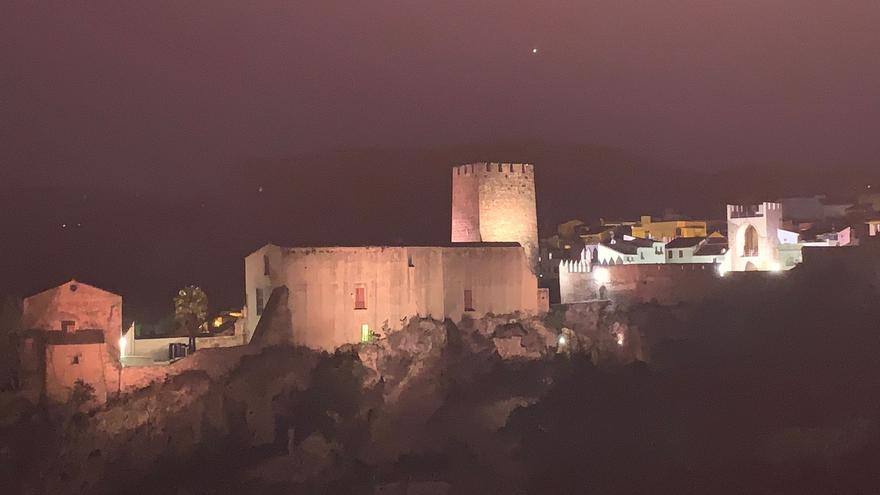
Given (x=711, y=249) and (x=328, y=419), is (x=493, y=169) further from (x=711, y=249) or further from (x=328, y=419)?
(x=328, y=419)

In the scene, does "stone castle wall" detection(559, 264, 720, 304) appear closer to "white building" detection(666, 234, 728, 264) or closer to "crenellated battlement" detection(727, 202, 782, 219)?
"white building" detection(666, 234, 728, 264)

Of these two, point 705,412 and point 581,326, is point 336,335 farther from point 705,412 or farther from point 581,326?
point 705,412

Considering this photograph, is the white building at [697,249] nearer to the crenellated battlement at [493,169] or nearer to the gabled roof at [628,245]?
the gabled roof at [628,245]

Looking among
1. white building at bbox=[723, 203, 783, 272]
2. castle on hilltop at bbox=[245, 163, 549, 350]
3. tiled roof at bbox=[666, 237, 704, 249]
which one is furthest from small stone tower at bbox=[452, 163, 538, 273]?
tiled roof at bbox=[666, 237, 704, 249]

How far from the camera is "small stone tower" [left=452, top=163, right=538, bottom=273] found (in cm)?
2925

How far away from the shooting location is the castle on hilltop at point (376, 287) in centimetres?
2417

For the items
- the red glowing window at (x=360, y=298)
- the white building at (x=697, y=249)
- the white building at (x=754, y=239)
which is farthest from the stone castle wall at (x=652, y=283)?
the red glowing window at (x=360, y=298)

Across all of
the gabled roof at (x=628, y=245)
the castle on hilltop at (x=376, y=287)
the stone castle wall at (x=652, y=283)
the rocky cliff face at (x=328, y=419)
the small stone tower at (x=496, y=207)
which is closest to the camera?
the rocky cliff face at (x=328, y=419)

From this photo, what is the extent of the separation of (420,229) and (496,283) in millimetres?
17154

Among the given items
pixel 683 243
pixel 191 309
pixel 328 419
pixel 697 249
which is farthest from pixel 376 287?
pixel 683 243

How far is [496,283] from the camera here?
87.9ft

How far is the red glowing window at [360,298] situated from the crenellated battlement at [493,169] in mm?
6037

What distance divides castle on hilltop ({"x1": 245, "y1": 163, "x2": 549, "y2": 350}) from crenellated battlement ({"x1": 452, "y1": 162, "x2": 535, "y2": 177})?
1.99m

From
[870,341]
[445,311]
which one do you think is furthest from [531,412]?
[870,341]
